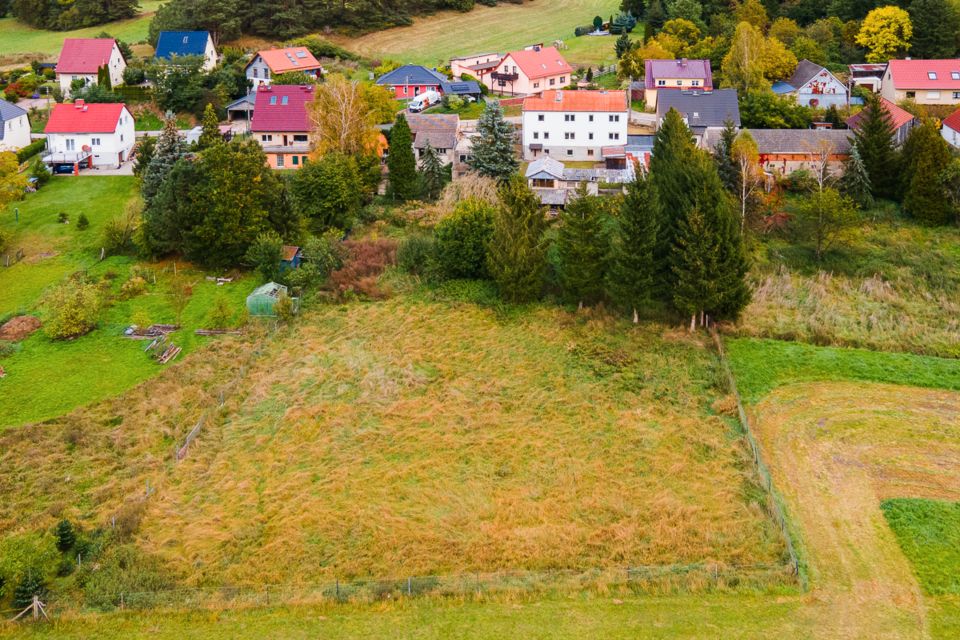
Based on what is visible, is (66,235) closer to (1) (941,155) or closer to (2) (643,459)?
(2) (643,459)

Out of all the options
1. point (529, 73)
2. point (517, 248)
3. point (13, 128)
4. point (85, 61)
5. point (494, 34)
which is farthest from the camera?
point (494, 34)

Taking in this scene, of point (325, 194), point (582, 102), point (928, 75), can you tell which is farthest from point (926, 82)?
point (325, 194)

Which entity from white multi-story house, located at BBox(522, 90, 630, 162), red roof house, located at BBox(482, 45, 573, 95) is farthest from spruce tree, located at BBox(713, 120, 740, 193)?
red roof house, located at BBox(482, 45, 573, 95)

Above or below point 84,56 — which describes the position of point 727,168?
below

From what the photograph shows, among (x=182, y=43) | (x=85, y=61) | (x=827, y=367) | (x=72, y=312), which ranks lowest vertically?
(x=827, y=367)

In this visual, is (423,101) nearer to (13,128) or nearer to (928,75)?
(13,128)

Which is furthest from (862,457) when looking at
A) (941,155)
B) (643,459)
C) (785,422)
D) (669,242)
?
(941,155)

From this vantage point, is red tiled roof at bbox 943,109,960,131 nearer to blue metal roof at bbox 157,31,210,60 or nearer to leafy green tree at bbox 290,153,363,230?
leafy green tree at bbox 290,153,363,230
